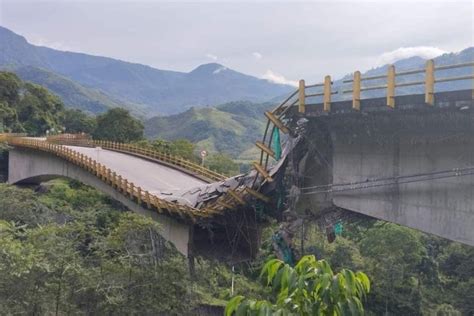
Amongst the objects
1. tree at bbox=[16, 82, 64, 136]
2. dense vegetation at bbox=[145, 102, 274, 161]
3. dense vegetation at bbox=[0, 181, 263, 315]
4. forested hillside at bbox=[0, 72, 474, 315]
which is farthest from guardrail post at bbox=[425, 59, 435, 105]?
dense vegetation at bbox=[145, 102, 274, 161]

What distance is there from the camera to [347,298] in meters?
4.39

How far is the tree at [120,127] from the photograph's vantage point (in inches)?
2264

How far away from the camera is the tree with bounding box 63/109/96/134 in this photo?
6788 centimetres

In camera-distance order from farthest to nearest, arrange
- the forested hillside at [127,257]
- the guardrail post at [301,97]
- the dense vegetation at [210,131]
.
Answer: the dense vegetation at [210,131] → the forested hillside at [127,257] → the guardrail post at [301,97]

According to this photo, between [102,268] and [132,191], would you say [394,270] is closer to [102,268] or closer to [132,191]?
[132,191]

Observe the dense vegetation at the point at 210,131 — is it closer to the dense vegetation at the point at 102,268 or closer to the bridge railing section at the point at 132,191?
the dense vegetation at the point at 102,268

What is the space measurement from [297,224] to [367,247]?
25.7 metres

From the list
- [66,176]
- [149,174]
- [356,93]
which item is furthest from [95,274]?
[66,176]

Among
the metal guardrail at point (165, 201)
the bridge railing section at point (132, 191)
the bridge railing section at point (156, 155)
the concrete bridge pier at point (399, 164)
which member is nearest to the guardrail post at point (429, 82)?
the concrete bridge pier at point (399, 164)

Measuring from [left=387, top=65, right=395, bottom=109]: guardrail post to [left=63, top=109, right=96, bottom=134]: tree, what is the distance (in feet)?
196

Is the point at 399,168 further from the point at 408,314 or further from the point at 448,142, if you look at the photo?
the point at 408,314

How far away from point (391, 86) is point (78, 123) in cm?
A: 6299

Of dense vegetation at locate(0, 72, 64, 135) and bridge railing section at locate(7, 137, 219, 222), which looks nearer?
bridge railing section at locate(7, 137, 219, 222)

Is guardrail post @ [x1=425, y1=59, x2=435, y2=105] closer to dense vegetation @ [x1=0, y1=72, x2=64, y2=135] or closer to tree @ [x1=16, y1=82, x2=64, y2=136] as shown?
dense vegetation @ [x1=0, y1=72, x2=64, y2=135]
